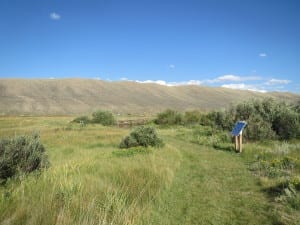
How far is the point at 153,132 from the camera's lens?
45.3 feet

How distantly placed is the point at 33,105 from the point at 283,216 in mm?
93652

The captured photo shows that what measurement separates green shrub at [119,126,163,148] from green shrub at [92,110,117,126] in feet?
71.7

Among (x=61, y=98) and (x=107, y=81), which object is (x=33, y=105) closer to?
(x=61, y=98)

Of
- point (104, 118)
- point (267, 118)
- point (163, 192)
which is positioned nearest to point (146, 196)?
point (163, 192)

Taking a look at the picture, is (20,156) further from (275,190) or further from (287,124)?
(287,124)

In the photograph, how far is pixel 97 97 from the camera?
105625 millimetres

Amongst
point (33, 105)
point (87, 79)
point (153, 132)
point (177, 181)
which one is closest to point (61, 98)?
point (33, 105)

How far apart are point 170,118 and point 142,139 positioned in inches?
918

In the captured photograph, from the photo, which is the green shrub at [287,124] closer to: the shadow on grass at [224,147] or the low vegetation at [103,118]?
the shadow on grass at [224,147]

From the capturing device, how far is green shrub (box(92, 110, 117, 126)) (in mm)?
35344

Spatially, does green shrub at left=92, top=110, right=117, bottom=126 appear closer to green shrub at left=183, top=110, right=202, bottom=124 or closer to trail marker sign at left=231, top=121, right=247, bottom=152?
green shrub at left=183, top=110, right=202, bottom=124

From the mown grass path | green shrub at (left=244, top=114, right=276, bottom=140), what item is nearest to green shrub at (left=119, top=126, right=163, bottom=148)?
the mown grass path

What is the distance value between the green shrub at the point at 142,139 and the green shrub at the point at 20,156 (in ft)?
20.3

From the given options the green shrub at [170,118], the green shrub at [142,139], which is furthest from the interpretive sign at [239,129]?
the green shrub at [170,118]
